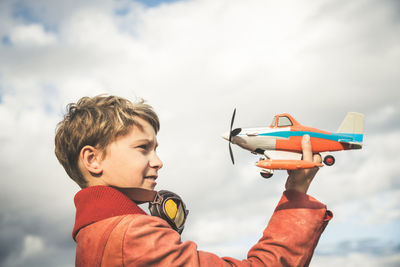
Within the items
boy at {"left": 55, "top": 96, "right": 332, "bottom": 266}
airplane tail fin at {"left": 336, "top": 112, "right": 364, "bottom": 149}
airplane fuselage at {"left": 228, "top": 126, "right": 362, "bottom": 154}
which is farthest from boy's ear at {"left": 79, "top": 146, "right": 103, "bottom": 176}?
airplane tail fin at {"left": 336, "top": 112, "right": 364, "bottom": 149}

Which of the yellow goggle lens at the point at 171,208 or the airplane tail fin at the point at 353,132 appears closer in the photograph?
the yellow goggle lens at the point at 171,208

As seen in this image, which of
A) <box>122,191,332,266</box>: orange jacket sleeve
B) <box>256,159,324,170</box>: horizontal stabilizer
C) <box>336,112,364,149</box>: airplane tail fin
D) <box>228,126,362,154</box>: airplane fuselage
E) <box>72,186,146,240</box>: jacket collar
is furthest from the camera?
<box>336,112,364,149</box>: airplane tail fin

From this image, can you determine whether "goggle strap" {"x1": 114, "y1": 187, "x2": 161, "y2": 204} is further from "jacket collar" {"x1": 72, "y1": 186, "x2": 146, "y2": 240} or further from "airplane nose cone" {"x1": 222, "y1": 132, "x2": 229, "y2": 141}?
"airplane nose cone" {"x1": 222, "y1": 132, "x2": 229, "y2": 141}

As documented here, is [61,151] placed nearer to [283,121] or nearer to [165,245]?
[165,245]

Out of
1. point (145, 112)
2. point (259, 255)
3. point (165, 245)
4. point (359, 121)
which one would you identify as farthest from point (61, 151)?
point (359, 121)

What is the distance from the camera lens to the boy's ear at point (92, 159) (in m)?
3.21

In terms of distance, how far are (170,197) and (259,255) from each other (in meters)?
1.17

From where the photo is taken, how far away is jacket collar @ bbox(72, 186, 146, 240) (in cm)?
283

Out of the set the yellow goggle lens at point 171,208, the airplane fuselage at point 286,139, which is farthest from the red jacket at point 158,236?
the airplane fuselage at point 286,139

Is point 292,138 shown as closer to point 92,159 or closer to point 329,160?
point 329,160

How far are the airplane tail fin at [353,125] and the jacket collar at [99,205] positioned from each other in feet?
16.6

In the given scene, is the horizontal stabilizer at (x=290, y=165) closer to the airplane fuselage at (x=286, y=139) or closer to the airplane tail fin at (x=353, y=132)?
the airplane fuselage at (x=286, y=139)

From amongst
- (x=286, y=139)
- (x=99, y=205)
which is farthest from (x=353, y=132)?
(x=99, y=205)

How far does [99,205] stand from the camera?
289cm
